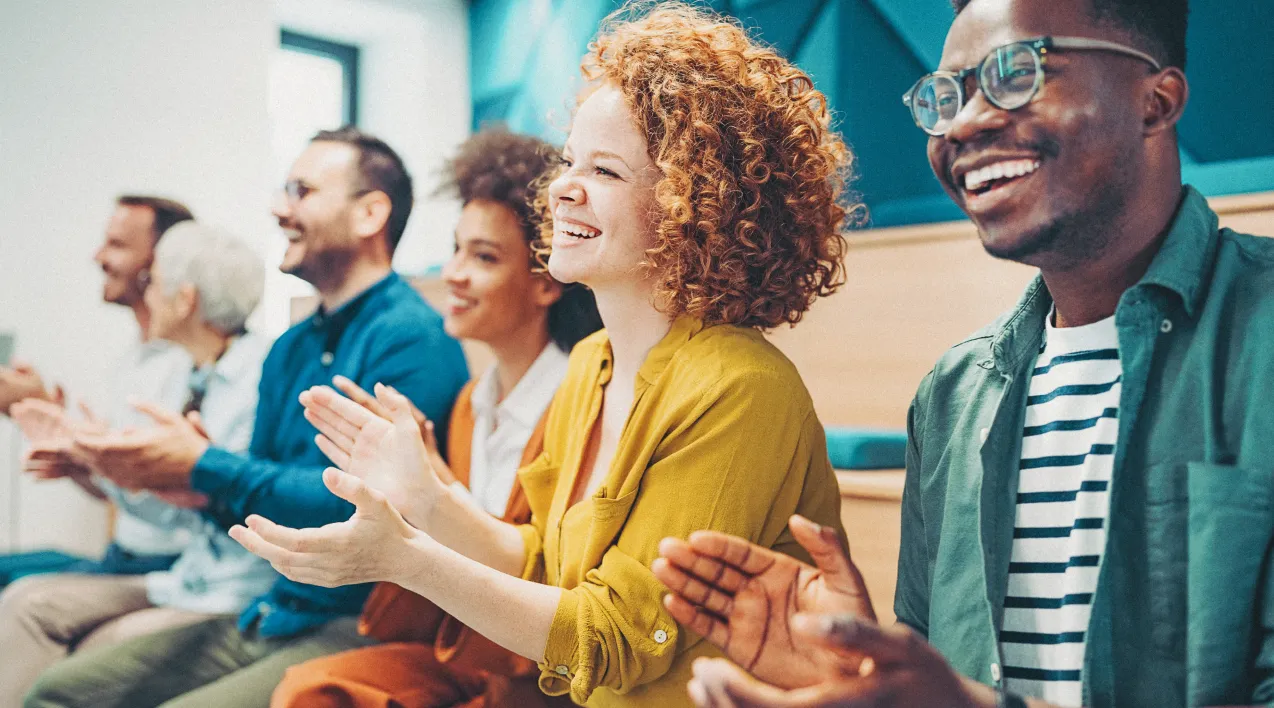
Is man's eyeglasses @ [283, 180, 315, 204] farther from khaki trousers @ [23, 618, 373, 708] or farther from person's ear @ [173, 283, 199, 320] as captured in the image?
khaki trousers @ [23, 618, 373, 708]

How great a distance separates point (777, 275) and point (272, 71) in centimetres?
341

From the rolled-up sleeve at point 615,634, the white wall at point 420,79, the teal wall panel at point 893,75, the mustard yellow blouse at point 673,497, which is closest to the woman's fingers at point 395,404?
the mustard yellow blouse at point 673,497

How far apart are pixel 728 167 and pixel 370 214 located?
103 centimetres

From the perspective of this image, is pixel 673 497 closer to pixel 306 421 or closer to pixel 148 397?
pixel 306 421

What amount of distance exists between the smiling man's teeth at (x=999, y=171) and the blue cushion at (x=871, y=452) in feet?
2.37

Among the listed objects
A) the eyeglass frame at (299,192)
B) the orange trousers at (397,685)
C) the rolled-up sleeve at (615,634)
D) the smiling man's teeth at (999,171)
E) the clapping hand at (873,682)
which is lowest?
the orange trousers at (397,685)

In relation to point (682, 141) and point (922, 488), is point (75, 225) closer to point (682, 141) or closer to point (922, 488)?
point (682, 141)

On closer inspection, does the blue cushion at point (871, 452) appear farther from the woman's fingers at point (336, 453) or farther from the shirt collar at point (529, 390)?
the woman's fingers at point (336, 453)

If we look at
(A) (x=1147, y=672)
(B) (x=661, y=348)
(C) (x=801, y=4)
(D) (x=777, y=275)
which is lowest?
(A) (x=1147, y=672)

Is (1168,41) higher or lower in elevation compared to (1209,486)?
higher

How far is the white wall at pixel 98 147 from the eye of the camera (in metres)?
3.55

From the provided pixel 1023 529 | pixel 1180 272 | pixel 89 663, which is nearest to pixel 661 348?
pixel 1023 529

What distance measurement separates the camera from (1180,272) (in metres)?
0.93

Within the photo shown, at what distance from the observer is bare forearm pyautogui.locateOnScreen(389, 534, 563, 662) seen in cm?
114
